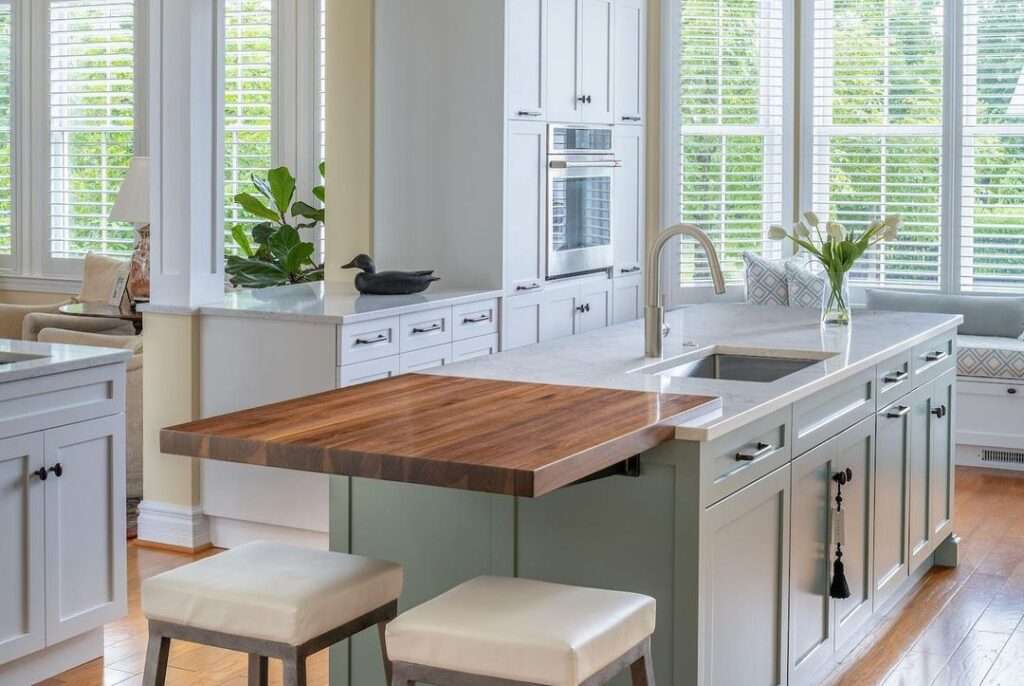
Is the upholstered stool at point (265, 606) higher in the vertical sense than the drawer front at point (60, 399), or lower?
lower

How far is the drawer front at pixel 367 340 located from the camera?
4.54 meters

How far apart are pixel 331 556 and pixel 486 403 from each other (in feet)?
1.57

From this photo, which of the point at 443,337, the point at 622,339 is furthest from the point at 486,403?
the point at 443,337

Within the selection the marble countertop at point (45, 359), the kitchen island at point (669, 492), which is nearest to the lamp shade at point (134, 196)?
the marble countertop at point (45, 359)

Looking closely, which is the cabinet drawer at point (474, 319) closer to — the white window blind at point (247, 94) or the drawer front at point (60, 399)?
the drawer front at point (60, 399)

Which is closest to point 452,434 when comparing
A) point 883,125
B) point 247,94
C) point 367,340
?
point 367,340

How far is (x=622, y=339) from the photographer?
3979 mm

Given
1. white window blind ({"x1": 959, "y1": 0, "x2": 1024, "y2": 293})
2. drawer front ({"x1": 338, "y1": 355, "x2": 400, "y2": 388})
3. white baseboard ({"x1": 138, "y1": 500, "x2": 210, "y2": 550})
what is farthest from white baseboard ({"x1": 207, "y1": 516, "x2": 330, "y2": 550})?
white window blind ({"x1": 959, "y1": 0, "x2": 1024, "y2": 293})

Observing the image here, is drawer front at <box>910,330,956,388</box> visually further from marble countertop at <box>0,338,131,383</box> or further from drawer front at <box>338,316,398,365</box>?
marble countertop at <box>0,338,131,383</box>

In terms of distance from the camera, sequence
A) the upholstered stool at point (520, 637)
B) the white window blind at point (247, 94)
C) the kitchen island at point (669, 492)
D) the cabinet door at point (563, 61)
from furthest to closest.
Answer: the white window blind at point (247, 94), the cabinet door at point (563, 61), the kitchen island at point (669, 492), the upholstered stool at point (520, 637)

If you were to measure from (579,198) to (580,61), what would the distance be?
60 cm

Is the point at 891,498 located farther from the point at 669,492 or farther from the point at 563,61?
the point at 563,61

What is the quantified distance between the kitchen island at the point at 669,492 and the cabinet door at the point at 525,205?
171 cm

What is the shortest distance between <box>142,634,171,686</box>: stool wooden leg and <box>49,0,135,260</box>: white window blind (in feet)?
20.0
